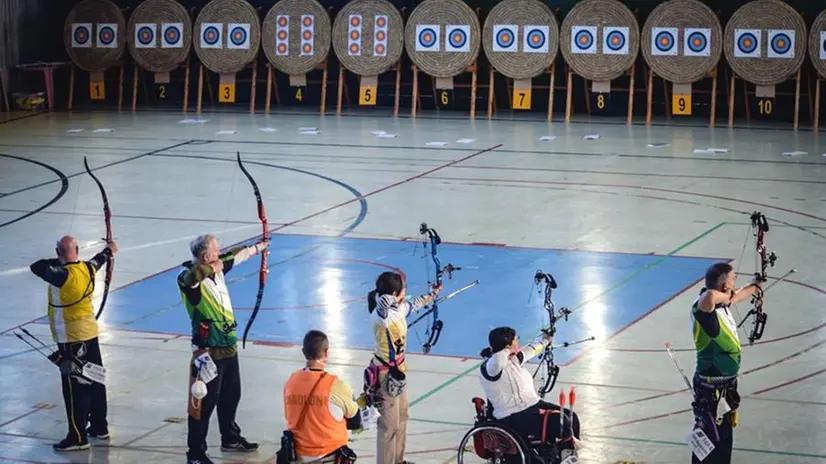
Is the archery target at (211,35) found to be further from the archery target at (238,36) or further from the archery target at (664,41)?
the archery target at (664,41)

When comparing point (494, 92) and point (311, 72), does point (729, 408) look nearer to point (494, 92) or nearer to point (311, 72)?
point (494, 92)

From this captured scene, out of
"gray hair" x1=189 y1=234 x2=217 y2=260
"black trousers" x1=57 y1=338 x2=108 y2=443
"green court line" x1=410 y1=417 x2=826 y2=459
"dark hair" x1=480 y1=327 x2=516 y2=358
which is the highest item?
"gray hair" x1=189 y1=234 x2=217 y2=260

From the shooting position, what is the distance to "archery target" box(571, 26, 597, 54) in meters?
23.0

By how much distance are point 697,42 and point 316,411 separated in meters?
17.1

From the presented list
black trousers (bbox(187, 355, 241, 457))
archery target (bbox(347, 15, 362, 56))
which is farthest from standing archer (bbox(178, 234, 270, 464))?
archery target (bbox(347, 15, 362, 56))

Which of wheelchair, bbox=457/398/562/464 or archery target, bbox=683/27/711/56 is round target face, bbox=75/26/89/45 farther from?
wheelchair, bbox=457/398/562/464

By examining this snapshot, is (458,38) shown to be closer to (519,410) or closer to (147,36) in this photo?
(147,36)

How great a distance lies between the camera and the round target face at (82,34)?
25.4 meters

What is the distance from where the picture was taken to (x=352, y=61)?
24266 millimetres

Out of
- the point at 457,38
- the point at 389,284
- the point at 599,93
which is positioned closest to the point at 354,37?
the point at 457,38

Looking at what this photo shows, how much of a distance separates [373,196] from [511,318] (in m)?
5.25

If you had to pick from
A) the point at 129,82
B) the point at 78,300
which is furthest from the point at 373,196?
the point at 129,82

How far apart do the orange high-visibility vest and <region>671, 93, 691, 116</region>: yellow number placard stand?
16.8m

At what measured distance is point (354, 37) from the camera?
79.6 feet
